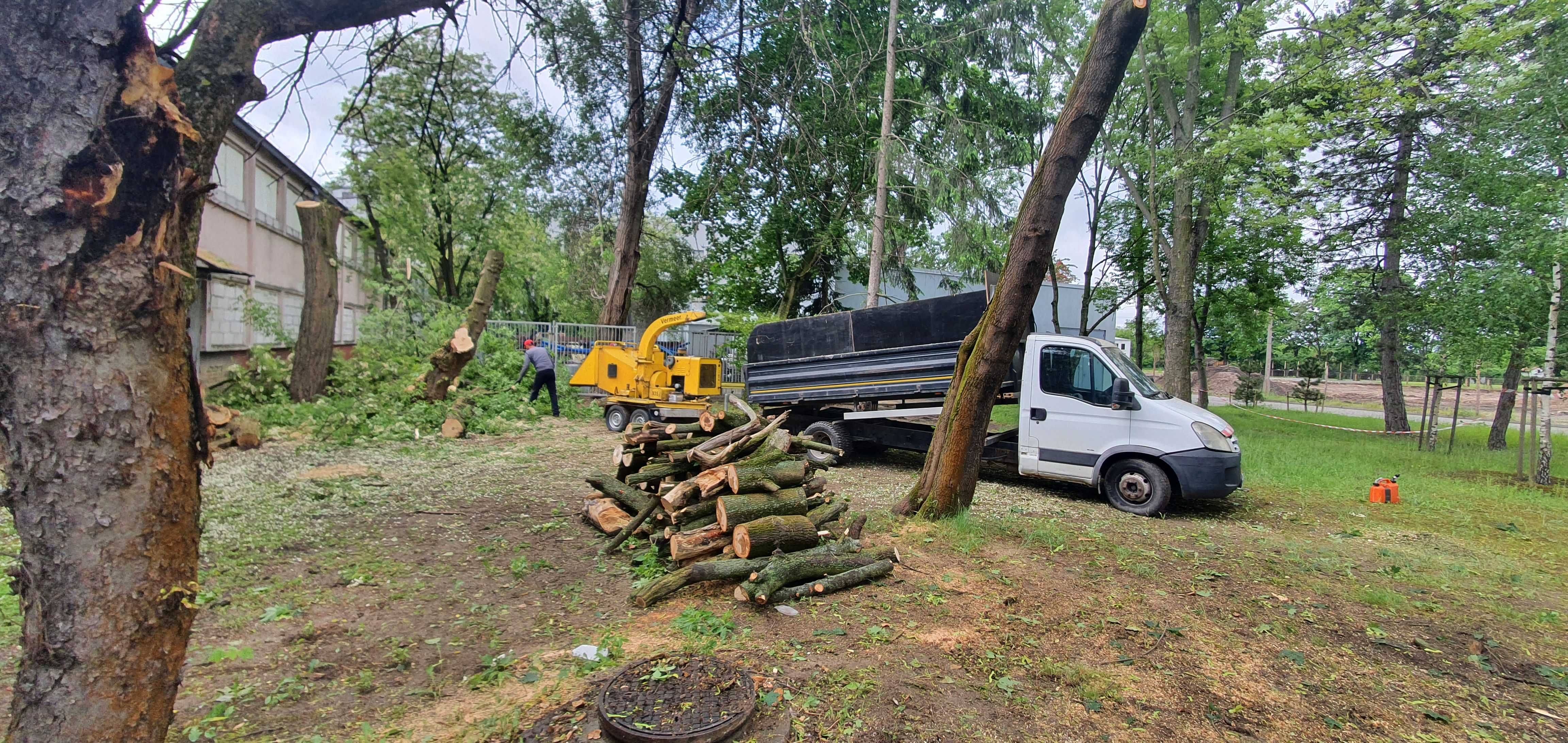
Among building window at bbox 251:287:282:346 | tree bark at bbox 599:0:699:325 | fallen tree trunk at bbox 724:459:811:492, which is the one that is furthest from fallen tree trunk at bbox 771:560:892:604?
building window at bbox 251:287:282:346

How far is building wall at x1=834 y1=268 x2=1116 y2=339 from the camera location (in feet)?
68.7

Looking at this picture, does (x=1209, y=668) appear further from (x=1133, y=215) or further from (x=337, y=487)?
(x=1133, y=215)

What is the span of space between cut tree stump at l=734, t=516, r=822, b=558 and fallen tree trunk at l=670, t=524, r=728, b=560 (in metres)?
0.11

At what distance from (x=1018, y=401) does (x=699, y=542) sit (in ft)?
17.1

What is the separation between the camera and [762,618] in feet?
13.7

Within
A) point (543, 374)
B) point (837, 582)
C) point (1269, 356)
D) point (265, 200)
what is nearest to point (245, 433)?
point (543, 374)

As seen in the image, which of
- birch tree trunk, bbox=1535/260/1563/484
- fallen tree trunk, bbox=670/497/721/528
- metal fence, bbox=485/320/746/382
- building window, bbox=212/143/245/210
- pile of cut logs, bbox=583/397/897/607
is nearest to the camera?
pile of cut logs, bbox=583/397/897/607

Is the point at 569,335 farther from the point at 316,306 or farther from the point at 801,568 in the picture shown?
the point at 801,568

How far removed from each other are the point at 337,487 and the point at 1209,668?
8.16 m

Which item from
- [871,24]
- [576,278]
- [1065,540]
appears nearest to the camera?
[1065,540]

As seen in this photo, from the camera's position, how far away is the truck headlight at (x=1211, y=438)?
23.2 ft

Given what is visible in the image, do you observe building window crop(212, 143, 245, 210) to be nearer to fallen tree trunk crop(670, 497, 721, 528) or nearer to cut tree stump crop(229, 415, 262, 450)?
cut tree stump crop(229, 415, 262, 450)

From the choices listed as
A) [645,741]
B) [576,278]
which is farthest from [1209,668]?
[576,278]

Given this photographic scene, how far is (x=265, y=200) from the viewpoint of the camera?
55.0 feet
